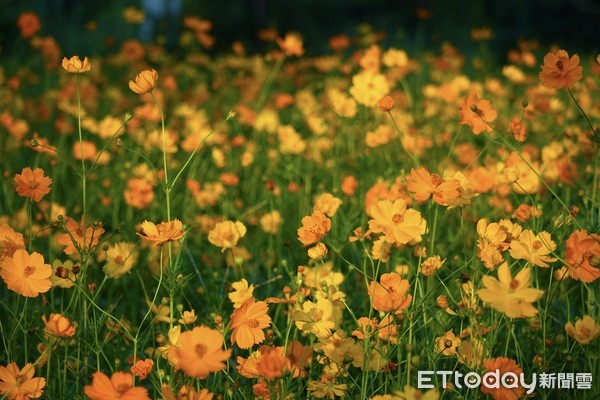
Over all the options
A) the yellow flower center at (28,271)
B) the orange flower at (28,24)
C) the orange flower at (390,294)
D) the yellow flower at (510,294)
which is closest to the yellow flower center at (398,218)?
the orange flower at (390,294)

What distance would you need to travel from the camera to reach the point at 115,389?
968 millimetres

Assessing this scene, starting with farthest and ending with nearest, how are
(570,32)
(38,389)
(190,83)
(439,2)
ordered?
(439,2) → (570,32) → (190,83) → (38,389)

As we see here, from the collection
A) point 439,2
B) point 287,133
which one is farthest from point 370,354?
point 439,2

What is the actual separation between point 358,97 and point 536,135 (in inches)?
46.7

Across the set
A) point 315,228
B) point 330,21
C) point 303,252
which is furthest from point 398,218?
point 330,21

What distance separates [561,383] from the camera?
123cm

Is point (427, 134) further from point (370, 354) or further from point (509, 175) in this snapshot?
point (370, 354)

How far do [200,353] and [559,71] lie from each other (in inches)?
32.3

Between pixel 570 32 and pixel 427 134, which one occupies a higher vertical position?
pixel 570 32

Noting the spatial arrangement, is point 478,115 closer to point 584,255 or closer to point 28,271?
point 584,255

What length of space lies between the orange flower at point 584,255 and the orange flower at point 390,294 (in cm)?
26

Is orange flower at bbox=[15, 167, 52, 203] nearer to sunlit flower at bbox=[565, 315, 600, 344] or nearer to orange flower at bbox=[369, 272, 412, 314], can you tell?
orange flower at bbox=[369, 272, 412, 314]

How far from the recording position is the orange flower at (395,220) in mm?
1235

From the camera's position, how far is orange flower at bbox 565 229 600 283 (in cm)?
116
